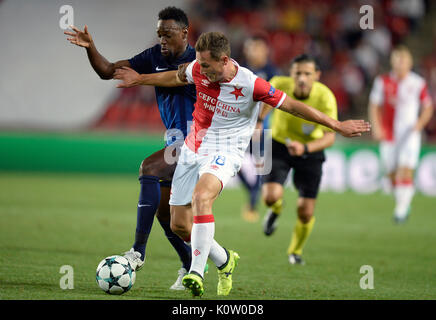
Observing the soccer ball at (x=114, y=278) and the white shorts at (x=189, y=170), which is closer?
the soccer ball at (x=114, y=278)

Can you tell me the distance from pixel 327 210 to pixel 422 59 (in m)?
8.99

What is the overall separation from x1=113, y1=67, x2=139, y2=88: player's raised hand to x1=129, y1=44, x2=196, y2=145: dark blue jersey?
0.22 meters

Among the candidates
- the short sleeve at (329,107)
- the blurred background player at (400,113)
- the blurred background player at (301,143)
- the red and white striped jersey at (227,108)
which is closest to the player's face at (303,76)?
the blurred background player at (301,143)

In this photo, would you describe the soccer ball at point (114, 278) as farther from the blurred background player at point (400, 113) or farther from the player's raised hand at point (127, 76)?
the blurred background player at point (400, 113)

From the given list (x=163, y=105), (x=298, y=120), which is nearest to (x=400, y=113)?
(x=298, y=120)

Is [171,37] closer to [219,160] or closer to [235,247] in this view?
[219,160]

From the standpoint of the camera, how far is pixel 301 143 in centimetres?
755

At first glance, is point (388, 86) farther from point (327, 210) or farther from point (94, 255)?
point (94, 255)

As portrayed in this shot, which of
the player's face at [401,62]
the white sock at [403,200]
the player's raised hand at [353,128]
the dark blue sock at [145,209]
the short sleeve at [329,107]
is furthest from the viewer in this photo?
the player's face at [401,62]

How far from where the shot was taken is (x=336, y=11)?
20.0m

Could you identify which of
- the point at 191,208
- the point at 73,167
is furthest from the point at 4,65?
the point at 191,208

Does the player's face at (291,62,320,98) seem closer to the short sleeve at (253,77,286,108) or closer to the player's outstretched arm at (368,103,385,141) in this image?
the short sleeve at (253,77,286,108)

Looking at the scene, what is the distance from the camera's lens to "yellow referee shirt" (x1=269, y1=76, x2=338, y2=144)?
24.3 feet

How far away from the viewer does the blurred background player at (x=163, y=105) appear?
560 cm
